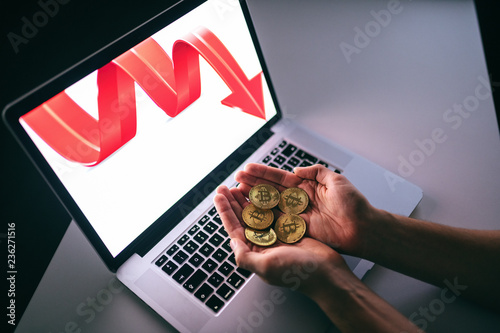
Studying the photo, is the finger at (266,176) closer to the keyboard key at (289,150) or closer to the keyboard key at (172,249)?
the keyboard key at (289,150)

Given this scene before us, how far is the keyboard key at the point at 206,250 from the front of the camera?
0.93 m

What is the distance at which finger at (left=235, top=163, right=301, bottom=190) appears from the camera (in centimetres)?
102

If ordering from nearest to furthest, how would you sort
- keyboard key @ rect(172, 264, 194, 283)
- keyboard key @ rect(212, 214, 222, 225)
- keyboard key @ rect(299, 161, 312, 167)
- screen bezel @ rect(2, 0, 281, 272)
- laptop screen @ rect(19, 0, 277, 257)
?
screen bezel @ rect(2, 0, 281, 272) → laptop screen @ rect(19, 0, 277, 257) → keyboard key @ rect(172, 264, 194, 283) → keyboard key @ rect(212, 214, 222, 225) → keyboard key @ rect(299, 161, 312, 167)

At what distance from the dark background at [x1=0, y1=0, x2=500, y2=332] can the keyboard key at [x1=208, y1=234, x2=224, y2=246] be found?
382mm

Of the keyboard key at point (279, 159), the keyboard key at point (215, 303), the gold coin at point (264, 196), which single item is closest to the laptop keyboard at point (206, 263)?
the keyboard key at point (215, 303)

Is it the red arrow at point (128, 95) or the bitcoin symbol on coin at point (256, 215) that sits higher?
the red arrow at point (128, 95)

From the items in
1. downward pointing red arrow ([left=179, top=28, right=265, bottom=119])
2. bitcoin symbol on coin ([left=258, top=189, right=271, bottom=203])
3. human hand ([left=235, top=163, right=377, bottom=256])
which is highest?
downward pointing red arrow ([left=179, top=28, right=265, bottom=119])

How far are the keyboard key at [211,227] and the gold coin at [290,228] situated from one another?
0.16 metres

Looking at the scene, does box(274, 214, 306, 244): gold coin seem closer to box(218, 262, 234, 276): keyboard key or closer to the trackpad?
box(218, 262, 234, 276): keyboard key

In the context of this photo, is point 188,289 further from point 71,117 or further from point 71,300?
point 71,117

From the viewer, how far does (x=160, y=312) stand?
A: 33.8 inches

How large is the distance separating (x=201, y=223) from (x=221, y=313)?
24cm

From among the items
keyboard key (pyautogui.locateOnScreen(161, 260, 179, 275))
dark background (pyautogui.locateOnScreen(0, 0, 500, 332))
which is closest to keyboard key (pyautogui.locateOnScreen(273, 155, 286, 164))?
keyboard key (pyautogui.locateOnScreen(161, 260, 179, 275))

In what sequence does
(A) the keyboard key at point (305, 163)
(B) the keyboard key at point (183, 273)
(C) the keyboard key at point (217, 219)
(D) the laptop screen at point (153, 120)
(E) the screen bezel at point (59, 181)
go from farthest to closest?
(A) the keyboard key at point (305, 163), (C) the keyboard key at point (217, 219), (B) the keyboard key at point (183, 273), (D) the laptop screen at point (153, 120), (E) the screen bezel at point (59, 181)
